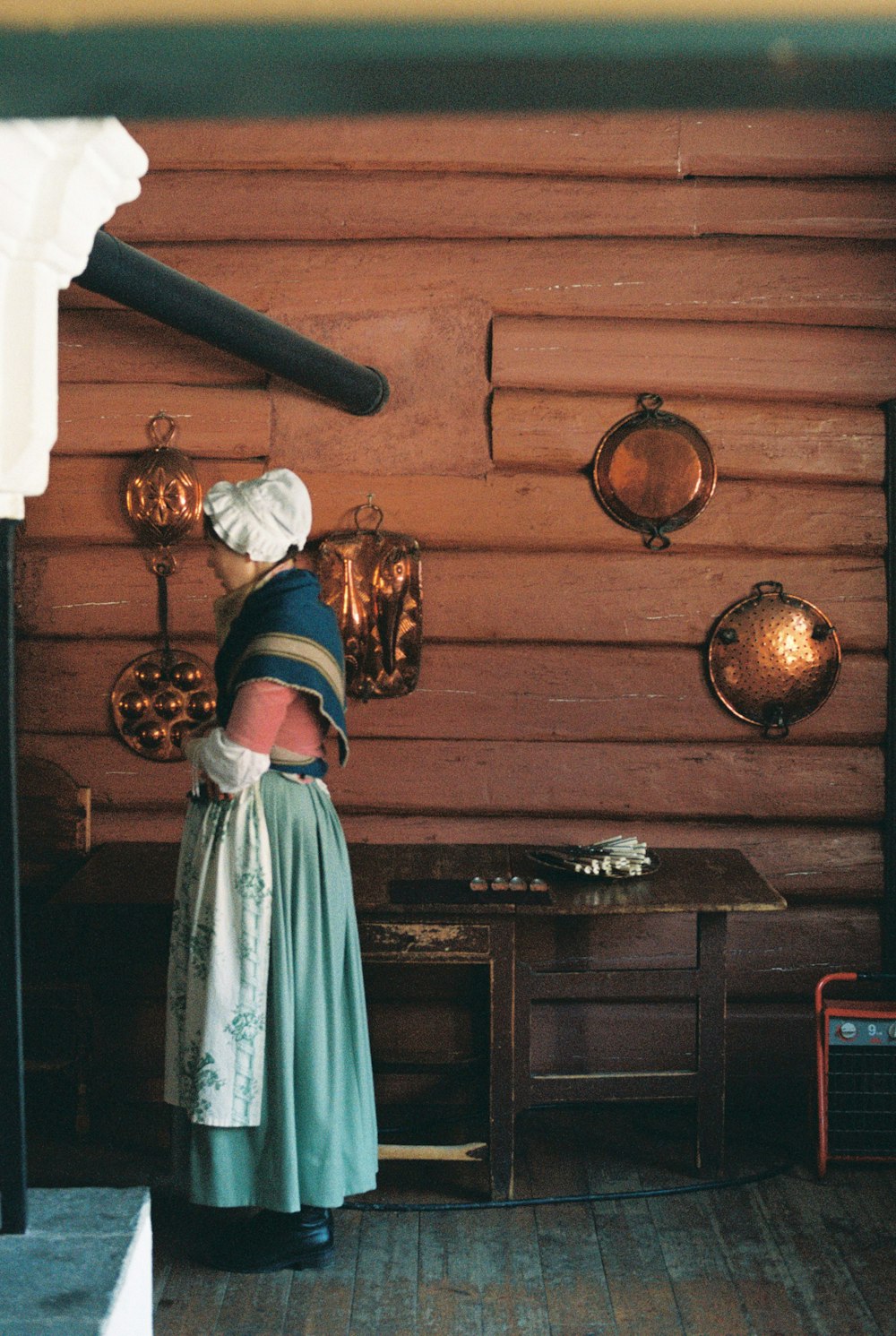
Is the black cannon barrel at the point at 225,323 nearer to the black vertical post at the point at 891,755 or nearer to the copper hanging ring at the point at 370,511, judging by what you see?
the copper hanging ring at the point at 370,511

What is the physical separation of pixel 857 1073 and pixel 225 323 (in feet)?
9.76

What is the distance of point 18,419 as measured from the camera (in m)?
1.24

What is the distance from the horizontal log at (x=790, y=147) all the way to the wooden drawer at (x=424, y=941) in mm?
2589

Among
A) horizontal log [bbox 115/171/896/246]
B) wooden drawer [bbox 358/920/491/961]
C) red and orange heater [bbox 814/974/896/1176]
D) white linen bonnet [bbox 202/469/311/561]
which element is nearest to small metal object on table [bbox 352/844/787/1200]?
wooden drawer [bbox 358/920/491/961]

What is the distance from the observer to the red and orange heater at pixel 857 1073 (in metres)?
4.00

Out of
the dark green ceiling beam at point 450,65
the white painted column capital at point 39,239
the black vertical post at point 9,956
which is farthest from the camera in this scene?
the black vertical post at point 9,956

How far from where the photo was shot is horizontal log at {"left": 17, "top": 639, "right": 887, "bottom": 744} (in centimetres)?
440

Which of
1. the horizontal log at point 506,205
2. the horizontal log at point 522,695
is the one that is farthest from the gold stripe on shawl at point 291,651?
the horizontal log at point 506,205

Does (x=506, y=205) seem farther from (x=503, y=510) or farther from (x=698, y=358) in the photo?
(x=503, y=510)

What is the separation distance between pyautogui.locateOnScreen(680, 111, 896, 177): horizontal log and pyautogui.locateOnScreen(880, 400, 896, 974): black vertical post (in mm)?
805

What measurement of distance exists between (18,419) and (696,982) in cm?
316

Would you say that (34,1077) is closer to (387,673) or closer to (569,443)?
(387,673)

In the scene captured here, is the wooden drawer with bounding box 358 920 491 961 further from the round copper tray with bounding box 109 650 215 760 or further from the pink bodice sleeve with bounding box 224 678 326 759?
the round copper tray with bounding box 109 650 215 760

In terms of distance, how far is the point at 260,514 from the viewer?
331 cm
